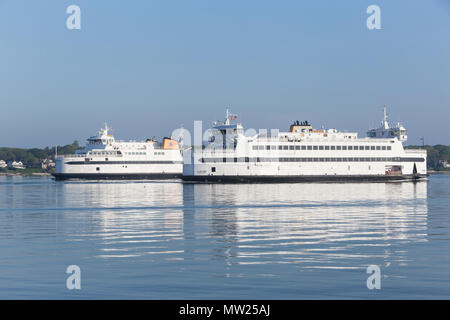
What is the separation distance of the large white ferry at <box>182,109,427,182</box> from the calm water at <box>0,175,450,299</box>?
46708 millimetres

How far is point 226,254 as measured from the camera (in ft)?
58.2

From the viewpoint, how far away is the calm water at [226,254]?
1336cm

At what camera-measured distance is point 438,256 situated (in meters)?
17.2

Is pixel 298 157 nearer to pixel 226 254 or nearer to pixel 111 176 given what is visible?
pixel 111 176

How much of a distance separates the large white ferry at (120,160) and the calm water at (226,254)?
66.3 metres

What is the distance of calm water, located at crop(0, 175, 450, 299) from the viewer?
13359 millimetres

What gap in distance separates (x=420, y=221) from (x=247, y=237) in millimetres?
9671

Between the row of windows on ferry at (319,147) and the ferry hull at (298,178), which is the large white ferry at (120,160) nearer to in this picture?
the ferry hull at (298,178)

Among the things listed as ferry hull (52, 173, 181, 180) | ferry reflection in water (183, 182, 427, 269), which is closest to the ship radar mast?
ferry hull (52, 173, 181, 180)

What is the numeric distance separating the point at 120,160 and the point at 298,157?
33053 millimetres

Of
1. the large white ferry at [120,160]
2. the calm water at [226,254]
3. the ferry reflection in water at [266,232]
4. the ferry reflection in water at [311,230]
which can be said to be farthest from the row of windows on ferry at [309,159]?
the calm water at [226,254]

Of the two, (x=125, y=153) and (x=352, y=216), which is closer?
(x=352, y=216)

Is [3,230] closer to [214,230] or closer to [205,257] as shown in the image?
[214,230]
